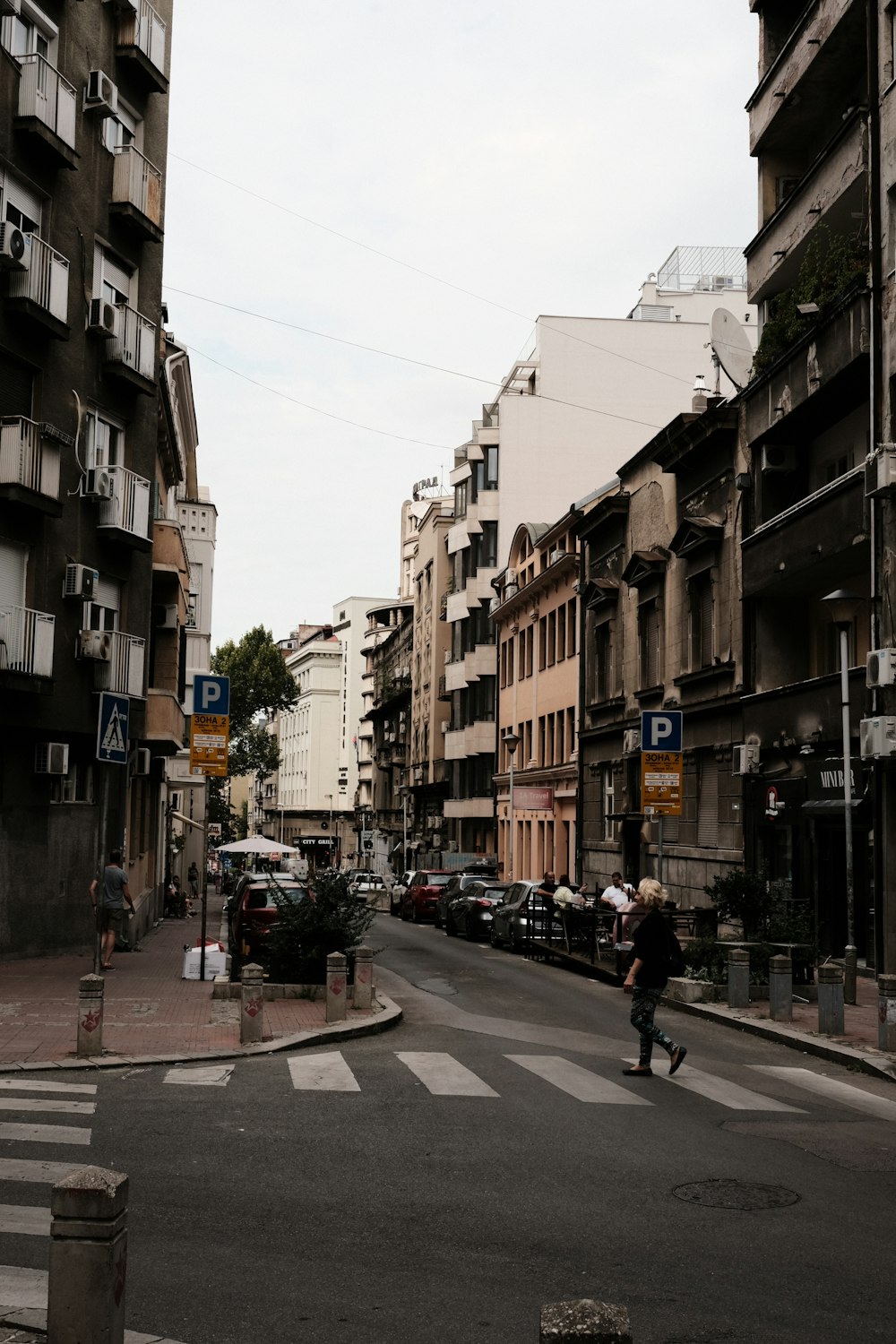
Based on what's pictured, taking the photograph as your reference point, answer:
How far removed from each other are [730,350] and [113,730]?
64.7 ft

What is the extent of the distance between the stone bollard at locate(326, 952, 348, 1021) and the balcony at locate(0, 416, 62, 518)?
9861 mm

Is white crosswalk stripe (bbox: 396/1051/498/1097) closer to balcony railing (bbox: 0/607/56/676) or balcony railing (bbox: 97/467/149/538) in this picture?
balcony railing (bbox: 0/607/56/676)

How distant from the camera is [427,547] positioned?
83875mm

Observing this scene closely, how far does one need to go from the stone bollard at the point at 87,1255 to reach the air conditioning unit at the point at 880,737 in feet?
55.6

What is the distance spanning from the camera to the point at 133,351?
26.4 m

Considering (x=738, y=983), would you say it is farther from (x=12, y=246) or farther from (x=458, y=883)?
(x=458, y=883)

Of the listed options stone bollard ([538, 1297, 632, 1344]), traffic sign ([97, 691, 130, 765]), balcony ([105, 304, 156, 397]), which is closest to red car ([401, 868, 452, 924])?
balcony ([105, 304, 156, 397])

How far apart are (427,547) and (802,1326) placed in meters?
78.5

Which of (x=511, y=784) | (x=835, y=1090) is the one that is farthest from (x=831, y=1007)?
(x=511, y=784)

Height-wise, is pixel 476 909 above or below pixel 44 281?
below

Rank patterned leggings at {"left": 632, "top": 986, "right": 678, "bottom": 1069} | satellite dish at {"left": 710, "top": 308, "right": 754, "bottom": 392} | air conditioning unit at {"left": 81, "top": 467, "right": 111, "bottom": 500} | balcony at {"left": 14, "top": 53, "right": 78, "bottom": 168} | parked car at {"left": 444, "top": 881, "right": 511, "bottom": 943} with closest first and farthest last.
→ 1. patterned leggings at {"left": 632, "top": 986, "right": 678, "bottom": 1069}
2. balcony at {"left": 14, "top": 53, "right": 78, "bottom": 168}
3. air conditioning unit at {"left": 81, "top": 467, "right": 111, "bottom": 500}
4. satellite dish at {"left": 710, "top": 308, "right": 754, "bottom": 392}
5. parked car at {"left": 444, "top": 881, "right": 511, "bottom": 943}

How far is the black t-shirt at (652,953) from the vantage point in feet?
43.5

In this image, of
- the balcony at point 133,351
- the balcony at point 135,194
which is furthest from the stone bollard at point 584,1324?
the balcony at point 135,194

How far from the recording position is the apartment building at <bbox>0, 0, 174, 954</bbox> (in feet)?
74.1
